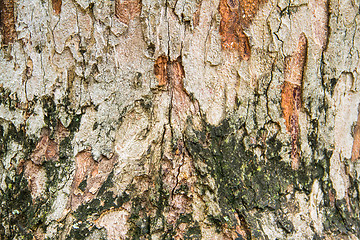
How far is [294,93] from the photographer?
109cm

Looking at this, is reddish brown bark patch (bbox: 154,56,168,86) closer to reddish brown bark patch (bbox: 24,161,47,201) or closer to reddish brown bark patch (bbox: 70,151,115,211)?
reddish brown bark patch (bbox: 70,151,115,211)

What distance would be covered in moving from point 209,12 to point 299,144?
617 mm

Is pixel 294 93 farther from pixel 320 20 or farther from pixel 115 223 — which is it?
pixel 115 223

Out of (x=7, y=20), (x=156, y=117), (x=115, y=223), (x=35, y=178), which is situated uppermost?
(x=7, y=20)

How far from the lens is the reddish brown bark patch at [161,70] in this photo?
103 cm

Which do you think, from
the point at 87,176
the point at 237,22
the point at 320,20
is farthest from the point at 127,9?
the point at 320,20

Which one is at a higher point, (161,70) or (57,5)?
(57,5)

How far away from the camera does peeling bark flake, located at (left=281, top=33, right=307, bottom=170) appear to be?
1.08 meters

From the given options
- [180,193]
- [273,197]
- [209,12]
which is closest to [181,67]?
[209,12]

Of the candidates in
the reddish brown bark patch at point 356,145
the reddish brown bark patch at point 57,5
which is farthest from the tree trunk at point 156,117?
the reddish brown bark patch at point 356,145

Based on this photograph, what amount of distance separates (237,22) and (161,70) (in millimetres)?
332

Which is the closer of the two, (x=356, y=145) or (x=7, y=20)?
(x=7, y=20)

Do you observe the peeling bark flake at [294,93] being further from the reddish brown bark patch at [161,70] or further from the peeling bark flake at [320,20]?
the reddish brown bark patch at [161,70]

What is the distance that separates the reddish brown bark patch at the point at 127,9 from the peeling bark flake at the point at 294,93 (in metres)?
0.59
